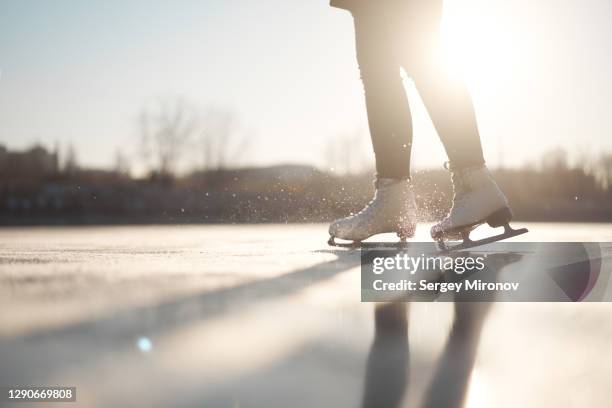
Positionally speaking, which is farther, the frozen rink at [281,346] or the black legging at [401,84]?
the black legging at [401,84]

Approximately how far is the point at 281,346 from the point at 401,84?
7.09 ft

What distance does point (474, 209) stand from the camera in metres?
2.99

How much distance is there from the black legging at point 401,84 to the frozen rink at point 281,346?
3.49 feet

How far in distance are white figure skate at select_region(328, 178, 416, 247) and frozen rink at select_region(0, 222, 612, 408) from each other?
104cm

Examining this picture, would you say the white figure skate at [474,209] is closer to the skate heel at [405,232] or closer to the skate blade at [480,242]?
the skate blade at [480,242]

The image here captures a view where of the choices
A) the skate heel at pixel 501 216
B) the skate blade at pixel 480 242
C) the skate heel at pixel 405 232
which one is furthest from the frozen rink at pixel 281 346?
the skate heel at pixel 405 232

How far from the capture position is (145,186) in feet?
102

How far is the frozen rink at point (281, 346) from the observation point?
1010 millimetres

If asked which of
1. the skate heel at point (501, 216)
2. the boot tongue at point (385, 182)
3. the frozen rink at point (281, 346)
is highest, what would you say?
the boot tongue at point (385, 182)

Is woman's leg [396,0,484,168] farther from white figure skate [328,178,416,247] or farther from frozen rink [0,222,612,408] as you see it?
frozen rink [0,222,612,408]

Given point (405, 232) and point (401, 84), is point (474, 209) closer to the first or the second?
point (405, 232)

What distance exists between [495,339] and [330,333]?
310mm

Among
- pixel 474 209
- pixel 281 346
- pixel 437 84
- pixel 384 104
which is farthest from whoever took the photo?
pixel 384 104

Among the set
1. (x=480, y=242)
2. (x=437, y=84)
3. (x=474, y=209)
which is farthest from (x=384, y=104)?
(x=480, y=242)
